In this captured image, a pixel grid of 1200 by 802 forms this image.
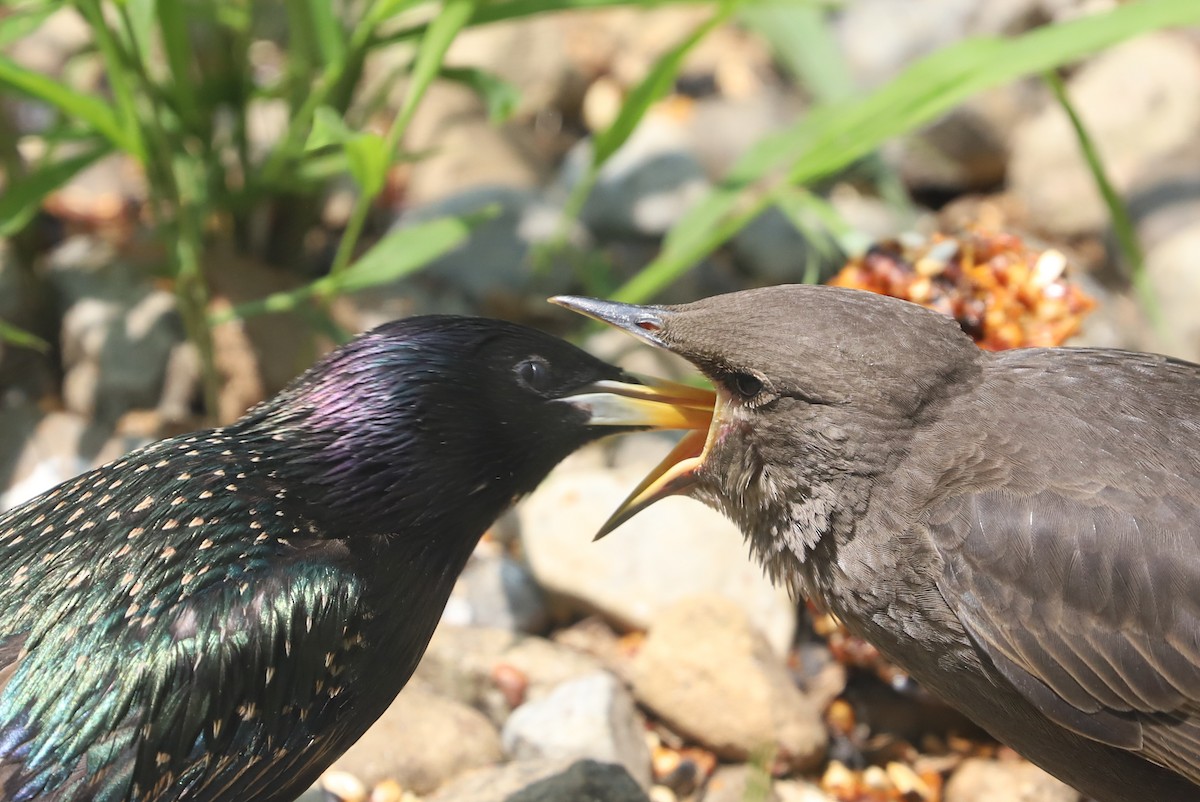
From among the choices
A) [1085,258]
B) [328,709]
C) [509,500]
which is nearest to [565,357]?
[509,500]

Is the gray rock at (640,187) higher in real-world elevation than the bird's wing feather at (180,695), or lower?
lower

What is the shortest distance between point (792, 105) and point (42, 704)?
182 inches

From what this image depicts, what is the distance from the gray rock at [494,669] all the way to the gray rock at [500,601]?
0.64ft

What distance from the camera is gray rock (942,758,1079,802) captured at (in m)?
3.35

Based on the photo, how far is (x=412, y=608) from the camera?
2.71 metres

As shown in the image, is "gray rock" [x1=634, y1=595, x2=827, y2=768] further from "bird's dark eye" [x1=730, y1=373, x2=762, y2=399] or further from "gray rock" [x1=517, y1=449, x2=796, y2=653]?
"bird's dark eye" [x1=730, y1=373, x2=762, y2=399]

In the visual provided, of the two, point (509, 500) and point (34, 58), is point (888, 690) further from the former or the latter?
point (34, 58)

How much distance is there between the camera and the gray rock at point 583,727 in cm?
339

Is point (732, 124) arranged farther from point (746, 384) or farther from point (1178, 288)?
point (746, 384)

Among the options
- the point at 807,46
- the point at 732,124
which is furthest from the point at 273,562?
the point at 732,124

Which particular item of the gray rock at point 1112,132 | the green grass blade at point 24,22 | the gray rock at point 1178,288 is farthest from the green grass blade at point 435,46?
the gray rock at point 1112,132

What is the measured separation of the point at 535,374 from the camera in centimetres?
302

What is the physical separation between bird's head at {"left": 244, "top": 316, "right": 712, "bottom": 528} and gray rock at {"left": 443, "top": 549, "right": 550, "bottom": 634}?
3.64 ft

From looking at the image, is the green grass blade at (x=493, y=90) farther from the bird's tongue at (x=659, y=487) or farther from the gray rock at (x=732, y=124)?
the gray rock at (x=732, y=124)
